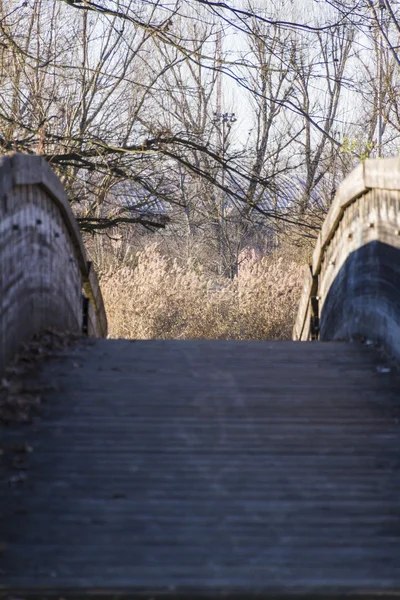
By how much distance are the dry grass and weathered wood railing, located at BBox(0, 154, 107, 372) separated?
4060 mm

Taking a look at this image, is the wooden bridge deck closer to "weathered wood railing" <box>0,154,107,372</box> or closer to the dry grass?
"weathered wood railing" <box>0,154,107,372</box>

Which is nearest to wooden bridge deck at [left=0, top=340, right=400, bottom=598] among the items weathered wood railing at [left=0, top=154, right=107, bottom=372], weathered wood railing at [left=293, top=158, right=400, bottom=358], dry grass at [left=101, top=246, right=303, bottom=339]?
weathered wood railing at [left=0, top=154, right=107, bottom=372]

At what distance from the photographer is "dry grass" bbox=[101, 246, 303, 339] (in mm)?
11047

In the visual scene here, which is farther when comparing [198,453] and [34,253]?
[34,253]

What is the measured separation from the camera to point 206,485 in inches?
122

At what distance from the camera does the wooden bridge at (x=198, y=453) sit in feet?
8.39

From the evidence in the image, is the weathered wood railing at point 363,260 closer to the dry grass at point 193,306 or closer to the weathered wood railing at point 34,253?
the weathered wood railing at point 34,253

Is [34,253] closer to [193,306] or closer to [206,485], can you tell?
[206,485]

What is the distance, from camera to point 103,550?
265 centimetres

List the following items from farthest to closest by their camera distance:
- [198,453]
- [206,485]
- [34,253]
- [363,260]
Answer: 1. [363,260]
2. [34,253]
3. [198,453]
4. [206,485]

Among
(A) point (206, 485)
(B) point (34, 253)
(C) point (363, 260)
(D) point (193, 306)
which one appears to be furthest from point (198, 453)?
(D) point (193, 306)

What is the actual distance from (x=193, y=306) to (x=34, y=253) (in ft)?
21.0

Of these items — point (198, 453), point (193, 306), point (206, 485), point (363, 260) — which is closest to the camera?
point (206, 485)

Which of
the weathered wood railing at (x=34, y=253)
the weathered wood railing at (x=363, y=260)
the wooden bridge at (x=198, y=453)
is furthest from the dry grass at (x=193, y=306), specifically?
the wooden bridge at (x=198, y=453)
